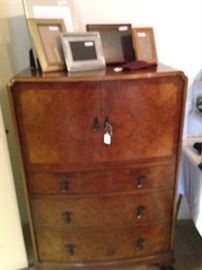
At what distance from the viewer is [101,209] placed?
1.41 m

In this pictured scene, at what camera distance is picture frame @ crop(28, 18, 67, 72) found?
129 cm

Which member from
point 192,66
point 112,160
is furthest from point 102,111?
point 192,66

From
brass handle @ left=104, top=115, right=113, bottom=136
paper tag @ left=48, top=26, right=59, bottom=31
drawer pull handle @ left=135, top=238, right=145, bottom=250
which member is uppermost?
paper tag @ left=48, top=26, right=59, bottom=31

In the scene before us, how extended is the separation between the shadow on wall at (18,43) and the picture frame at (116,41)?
38 centimetres

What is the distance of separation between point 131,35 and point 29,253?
5.06 feet

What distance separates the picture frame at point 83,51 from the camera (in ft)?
4.32

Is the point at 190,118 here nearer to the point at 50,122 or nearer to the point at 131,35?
Result: the point at 131,35

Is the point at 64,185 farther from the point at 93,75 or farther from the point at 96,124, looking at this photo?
the point at 93,75

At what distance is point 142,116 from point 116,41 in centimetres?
51

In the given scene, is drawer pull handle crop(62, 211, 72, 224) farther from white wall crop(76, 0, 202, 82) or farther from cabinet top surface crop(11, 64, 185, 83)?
white wall crop(76, 0, 202, 82)

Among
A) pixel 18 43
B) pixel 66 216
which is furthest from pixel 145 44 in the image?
pixel 66 216

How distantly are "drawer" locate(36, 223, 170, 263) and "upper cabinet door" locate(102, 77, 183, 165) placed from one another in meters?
0.45

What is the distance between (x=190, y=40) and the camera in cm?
167

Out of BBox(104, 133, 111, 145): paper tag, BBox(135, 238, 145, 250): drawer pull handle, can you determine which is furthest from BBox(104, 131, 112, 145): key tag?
BBox(135, 238, 145, 250): drawer pull handle
